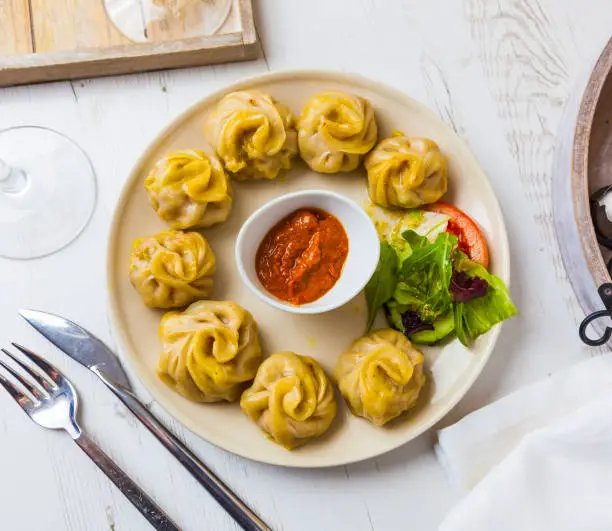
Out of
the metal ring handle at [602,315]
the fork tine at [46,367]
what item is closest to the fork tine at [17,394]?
the fork tine at [46,367]

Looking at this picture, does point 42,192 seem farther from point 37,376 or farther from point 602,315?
point 602,315

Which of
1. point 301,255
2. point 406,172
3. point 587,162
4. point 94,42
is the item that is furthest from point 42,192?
point 587,162

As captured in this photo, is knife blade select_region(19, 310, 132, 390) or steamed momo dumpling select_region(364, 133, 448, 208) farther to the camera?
knife blade select_region(19, 310, 132, 390)

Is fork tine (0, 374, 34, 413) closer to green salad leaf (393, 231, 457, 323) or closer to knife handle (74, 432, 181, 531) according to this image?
knife handle (74, 432, 181, 531)

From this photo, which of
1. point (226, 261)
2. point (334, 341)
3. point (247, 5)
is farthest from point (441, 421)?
point (247, 5)

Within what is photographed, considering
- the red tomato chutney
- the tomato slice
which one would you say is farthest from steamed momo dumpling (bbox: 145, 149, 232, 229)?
the tomato slice
